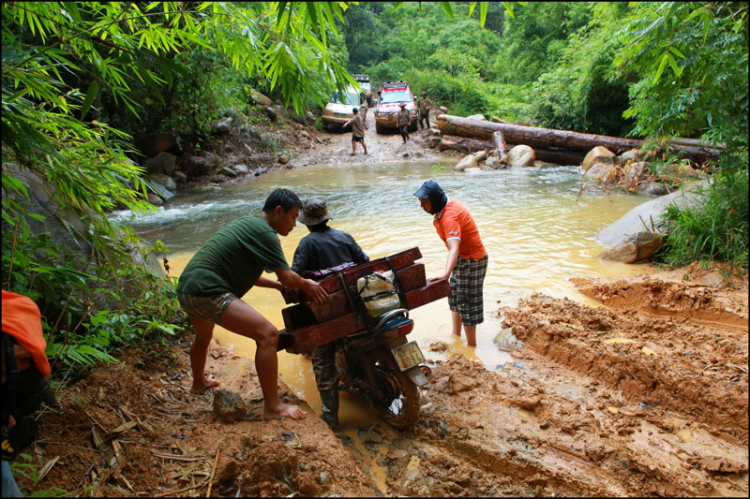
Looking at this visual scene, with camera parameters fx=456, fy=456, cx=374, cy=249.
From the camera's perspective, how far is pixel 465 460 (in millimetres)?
2955

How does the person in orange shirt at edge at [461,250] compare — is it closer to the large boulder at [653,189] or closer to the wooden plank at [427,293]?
the wooden plank at [427,293]

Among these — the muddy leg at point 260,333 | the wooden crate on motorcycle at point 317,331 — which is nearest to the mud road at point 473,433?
the muddy leg at point 260,333

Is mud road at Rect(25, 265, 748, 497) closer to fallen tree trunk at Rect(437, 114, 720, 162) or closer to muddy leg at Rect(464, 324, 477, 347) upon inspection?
muddy leg at Rect(464, 324, 477, 347)

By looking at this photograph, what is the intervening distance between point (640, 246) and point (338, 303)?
17.3 ft

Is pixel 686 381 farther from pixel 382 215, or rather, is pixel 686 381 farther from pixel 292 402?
pixel 382 215

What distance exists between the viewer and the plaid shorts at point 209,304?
3127 millimetres

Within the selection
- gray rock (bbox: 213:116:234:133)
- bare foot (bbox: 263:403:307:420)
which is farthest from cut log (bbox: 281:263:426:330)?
gray rock (bbox: 213:116:234:133)

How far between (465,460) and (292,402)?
54.7 inches

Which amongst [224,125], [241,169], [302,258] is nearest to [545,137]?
[241,169]

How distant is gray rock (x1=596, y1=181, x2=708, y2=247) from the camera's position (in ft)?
21.3

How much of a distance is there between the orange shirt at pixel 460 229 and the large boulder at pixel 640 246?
334 cm

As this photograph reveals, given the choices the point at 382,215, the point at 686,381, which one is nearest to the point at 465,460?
the point at 686,381

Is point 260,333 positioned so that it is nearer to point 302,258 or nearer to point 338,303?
point 338,303

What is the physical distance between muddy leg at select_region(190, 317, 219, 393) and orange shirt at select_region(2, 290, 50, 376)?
1.35 metres
